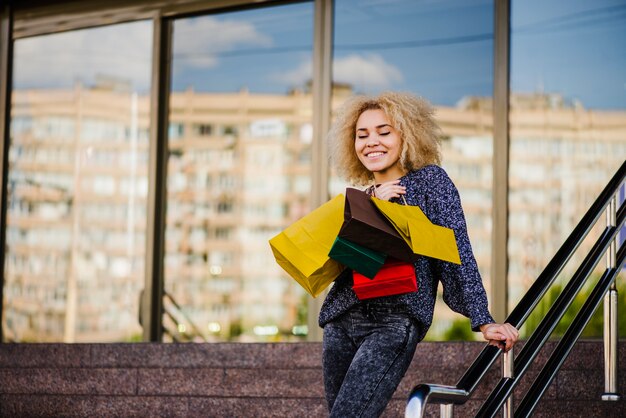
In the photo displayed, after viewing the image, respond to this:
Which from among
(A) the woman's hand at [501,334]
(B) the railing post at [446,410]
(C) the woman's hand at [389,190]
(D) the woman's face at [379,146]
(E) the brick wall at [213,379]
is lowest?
(E) the brick wall at [213,379]

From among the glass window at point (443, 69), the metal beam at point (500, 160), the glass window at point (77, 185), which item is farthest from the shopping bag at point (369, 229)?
the glass window at point (77, 185)

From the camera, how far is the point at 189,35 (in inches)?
394

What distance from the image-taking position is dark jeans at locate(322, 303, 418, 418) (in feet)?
11.0

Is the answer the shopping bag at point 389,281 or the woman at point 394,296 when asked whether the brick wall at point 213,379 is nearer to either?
the woman at point 394,296

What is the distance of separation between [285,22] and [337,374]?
663cm

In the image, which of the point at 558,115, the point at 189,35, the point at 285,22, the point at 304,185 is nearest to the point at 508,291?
the point at 558,115

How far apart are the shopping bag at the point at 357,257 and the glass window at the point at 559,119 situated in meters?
4.83

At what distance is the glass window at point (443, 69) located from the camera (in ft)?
27.7

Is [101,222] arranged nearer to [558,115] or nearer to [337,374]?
[558,115]

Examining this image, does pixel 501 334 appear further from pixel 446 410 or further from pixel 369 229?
pixel 369 229

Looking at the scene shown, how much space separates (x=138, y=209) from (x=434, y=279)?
271 inches

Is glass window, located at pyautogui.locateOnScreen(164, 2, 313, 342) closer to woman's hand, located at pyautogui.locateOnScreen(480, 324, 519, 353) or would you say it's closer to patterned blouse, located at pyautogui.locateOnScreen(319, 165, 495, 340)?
patterned blouse, located at pyautogui.locateOnScreen(319, 165, 495, 340)

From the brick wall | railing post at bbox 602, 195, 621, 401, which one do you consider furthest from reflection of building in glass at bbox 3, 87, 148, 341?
railing post at bbox 602, 195, 621, 401

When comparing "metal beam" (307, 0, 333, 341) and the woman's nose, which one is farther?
"metal beam" (307, 0, 333, 341)
